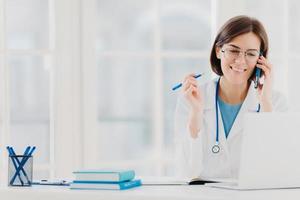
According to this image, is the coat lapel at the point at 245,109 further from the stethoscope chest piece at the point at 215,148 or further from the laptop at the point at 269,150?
the laptop at the point at 269,150

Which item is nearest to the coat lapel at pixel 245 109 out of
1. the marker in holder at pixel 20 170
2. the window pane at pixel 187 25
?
the marker in holder at pixel 20 170

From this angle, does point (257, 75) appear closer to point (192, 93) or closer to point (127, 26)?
point (192, 93)

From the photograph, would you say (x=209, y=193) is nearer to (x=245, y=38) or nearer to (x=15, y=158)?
(x=15, y=158)

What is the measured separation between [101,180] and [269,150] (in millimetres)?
626

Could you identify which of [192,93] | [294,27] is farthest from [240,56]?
[294,27]

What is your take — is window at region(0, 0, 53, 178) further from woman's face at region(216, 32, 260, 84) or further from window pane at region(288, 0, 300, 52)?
woman's face at region(216, 32, 260, 84)

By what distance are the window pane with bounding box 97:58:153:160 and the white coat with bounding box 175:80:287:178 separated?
19.5ft

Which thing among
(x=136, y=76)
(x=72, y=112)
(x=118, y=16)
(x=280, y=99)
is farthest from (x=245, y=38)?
(x=118, y=16)

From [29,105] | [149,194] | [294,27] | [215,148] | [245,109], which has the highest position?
[294,27]

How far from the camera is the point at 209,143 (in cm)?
288

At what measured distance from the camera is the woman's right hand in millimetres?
2836

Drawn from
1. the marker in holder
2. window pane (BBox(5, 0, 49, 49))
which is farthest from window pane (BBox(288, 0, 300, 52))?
window pane (BBox(5, 0, 49, 49))

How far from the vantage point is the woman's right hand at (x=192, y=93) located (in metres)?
2.84

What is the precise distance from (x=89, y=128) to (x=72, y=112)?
0.49 feet
